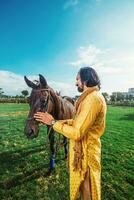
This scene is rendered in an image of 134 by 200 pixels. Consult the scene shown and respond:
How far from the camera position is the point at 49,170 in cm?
551

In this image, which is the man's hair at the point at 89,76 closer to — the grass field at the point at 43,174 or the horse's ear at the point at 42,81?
the horse's ear at the point at 42,81

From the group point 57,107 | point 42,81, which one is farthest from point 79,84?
point 57,107

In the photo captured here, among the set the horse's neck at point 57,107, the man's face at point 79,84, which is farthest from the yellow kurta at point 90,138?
the horse's neck at point 57,107

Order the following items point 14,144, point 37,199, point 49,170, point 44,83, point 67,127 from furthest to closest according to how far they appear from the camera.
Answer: point 14,144, point 49,170, point 37,199, point 44,83, point 67,127

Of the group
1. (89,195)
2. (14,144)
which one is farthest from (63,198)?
(14,144)

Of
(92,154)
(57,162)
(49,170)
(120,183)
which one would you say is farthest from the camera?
(57,162)

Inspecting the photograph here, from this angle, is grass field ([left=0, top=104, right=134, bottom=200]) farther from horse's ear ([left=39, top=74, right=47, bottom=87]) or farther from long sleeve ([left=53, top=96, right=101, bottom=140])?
long sleeve ([left=53, top=96, right=101, bottom=140])

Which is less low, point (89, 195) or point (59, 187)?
point (89, 195)

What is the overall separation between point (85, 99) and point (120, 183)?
3668 mm

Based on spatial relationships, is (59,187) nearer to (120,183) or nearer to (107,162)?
(120,183)

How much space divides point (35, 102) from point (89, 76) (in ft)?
4.16

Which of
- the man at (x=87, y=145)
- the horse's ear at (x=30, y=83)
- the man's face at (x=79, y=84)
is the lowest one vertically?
the man at (x=87, y=145)

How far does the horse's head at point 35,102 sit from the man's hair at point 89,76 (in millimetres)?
1162

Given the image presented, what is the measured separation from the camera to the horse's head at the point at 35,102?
3315mm
